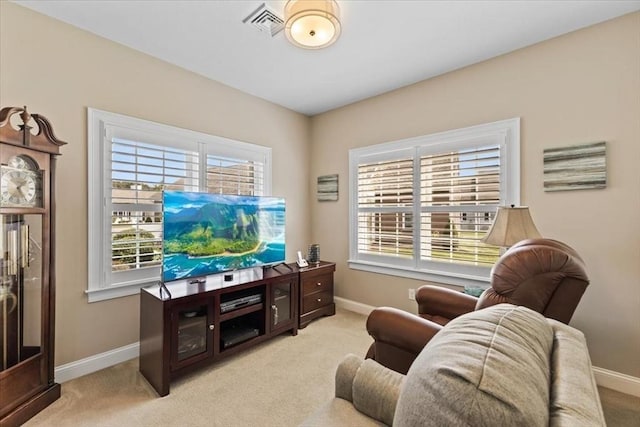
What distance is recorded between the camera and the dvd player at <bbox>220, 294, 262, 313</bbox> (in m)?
2.40

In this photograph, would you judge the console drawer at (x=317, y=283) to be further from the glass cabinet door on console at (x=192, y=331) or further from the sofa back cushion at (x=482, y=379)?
Answer: the sofa back cushion at (x=482, y=379)

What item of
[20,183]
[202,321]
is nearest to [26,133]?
[20,183]

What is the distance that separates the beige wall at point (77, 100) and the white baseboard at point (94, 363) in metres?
0.04

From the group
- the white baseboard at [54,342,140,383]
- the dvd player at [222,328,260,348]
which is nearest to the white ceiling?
the dvd player at [222,328,260,348]

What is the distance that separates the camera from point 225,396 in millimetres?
1985

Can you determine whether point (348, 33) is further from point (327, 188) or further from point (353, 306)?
point (353, 306)

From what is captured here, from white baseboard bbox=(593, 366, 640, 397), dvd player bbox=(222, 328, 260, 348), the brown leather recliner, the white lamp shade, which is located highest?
the white lamp shade

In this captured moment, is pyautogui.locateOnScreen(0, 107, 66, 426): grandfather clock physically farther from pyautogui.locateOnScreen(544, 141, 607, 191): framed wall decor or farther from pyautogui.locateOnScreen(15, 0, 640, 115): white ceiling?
Result: pyautogui.locateOnScreen(544, 141, 607, 191): framed wall decor

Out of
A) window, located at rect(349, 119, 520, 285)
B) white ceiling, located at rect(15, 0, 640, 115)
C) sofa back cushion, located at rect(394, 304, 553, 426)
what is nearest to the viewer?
sofa back cushion, located at rect(394, 304, 553, 426)

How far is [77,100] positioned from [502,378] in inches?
117

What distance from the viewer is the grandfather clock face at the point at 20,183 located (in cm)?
171

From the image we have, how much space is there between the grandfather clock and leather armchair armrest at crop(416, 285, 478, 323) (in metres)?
2.58

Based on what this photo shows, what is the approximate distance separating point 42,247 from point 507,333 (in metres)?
2.55

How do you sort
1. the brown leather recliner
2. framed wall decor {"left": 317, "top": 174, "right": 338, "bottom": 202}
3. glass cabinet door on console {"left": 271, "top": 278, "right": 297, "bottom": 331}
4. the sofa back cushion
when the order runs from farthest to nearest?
framed wall decor {"left": 317, "top": 174, "right": 338, "bottom": 202} → glass cabinet door on console {"left": 271, "top": 278, "right": 297, "bottom": 331} → the brown leather recliner → the sofa back cushion
